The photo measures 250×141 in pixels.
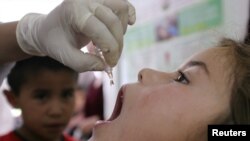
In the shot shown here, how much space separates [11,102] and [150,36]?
0.76 metres

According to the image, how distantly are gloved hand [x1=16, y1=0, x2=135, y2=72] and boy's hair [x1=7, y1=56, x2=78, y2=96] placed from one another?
622 millimetres

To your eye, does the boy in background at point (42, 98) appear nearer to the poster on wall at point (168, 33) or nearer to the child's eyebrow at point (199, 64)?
the poster on wall at point (168, 33)

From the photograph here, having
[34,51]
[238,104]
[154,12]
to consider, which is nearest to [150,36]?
[154,12]

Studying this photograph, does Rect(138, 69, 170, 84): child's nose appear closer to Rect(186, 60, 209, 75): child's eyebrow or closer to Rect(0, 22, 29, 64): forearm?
Rect(186, 60, 209, 75): child's eyebrow

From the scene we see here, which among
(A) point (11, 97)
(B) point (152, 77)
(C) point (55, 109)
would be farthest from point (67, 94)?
(B) point (152, 77)

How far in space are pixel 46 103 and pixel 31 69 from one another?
175 millimetres

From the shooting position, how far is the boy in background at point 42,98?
1.62m

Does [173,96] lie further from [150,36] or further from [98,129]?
[150,36]

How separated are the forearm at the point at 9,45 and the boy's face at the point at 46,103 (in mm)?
388

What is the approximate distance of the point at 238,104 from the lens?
38.5 inches

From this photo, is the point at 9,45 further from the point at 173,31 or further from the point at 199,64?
the point at 173,31

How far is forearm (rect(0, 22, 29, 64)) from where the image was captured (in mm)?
1194

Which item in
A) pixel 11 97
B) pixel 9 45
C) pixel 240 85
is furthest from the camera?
pixel 11 97

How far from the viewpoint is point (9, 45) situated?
1217 millimetres
